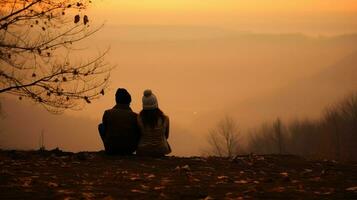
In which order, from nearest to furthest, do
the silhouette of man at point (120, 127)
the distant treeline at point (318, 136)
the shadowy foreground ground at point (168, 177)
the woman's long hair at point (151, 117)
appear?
the shadowy foreground ground at point (168, 177)
the woman's long hair at point (151, 117)
the silhouette of man at point (120, 127)
the distant treeline at point (318, 136)

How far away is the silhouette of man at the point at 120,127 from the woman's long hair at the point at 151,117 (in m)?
0.46

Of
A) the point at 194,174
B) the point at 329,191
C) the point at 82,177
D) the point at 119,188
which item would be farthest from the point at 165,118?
the point at 329,191

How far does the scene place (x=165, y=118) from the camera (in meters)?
14.5

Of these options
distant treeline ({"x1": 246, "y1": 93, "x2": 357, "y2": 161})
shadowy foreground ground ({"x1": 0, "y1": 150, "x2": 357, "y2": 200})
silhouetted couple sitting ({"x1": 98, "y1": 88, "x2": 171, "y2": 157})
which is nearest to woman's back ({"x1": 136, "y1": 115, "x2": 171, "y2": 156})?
silhouetted couple sitting ({"x1": 98, "y1": 88, "x2": 171, "y2": 157})

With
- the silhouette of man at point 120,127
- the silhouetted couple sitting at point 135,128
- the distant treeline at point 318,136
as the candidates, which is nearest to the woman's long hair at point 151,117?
the silhouetted couple sitting at point 135,128

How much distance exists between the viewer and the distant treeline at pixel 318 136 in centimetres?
9175

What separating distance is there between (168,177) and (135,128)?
365cm

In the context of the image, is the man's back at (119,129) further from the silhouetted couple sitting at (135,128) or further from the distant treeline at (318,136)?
the distant treeline at (318,136)

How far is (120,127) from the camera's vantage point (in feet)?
48.1

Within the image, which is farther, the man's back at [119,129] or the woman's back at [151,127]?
the man's back at [119,129]

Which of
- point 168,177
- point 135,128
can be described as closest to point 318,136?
point 135,128

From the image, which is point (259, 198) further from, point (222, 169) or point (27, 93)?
point (27, 93)

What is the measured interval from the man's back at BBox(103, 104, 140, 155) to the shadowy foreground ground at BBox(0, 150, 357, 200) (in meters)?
0.44

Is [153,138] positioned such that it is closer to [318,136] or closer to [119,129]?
[119,129]
